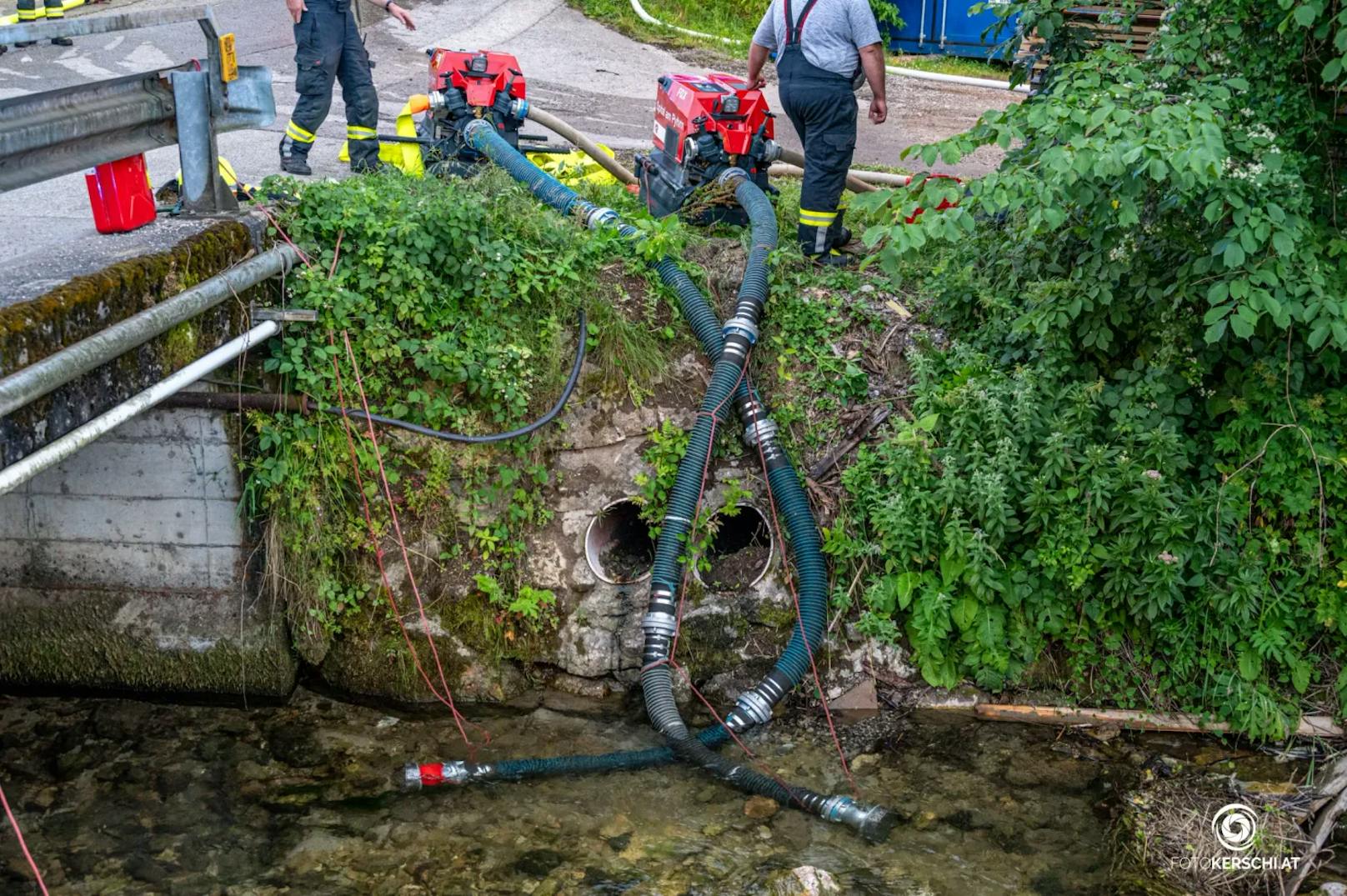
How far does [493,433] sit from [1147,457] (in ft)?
11.1

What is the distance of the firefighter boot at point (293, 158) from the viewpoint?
7691 mm

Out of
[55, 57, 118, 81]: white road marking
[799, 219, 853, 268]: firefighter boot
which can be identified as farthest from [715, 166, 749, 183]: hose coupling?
[55, 57, 118, 81]: white road marking

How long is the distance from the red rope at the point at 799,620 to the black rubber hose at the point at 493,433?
37.7 inches

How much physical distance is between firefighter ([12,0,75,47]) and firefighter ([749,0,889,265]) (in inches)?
323

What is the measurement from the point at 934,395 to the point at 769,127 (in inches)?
81.9

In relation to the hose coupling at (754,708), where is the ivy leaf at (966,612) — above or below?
above

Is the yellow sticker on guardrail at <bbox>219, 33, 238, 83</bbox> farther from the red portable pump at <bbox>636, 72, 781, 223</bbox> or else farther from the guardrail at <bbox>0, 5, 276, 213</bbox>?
the red portable pump at <bbox>636, 72, 781, 223</bbox>

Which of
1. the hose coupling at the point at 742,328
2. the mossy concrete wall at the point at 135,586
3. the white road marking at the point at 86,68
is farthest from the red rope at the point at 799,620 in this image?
the white road marking at the point at 86,68

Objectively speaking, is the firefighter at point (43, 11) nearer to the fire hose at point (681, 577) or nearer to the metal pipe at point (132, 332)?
the fire hose at point (681, 577)

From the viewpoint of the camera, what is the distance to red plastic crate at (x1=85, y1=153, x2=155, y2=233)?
5141 millimetres

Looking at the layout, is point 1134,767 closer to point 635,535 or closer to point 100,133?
point 635,535

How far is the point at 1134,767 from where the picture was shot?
18.9 feet

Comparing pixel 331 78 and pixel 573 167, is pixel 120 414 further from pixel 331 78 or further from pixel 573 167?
pixel 573 167

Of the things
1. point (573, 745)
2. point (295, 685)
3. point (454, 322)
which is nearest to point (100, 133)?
point (454, 322)
